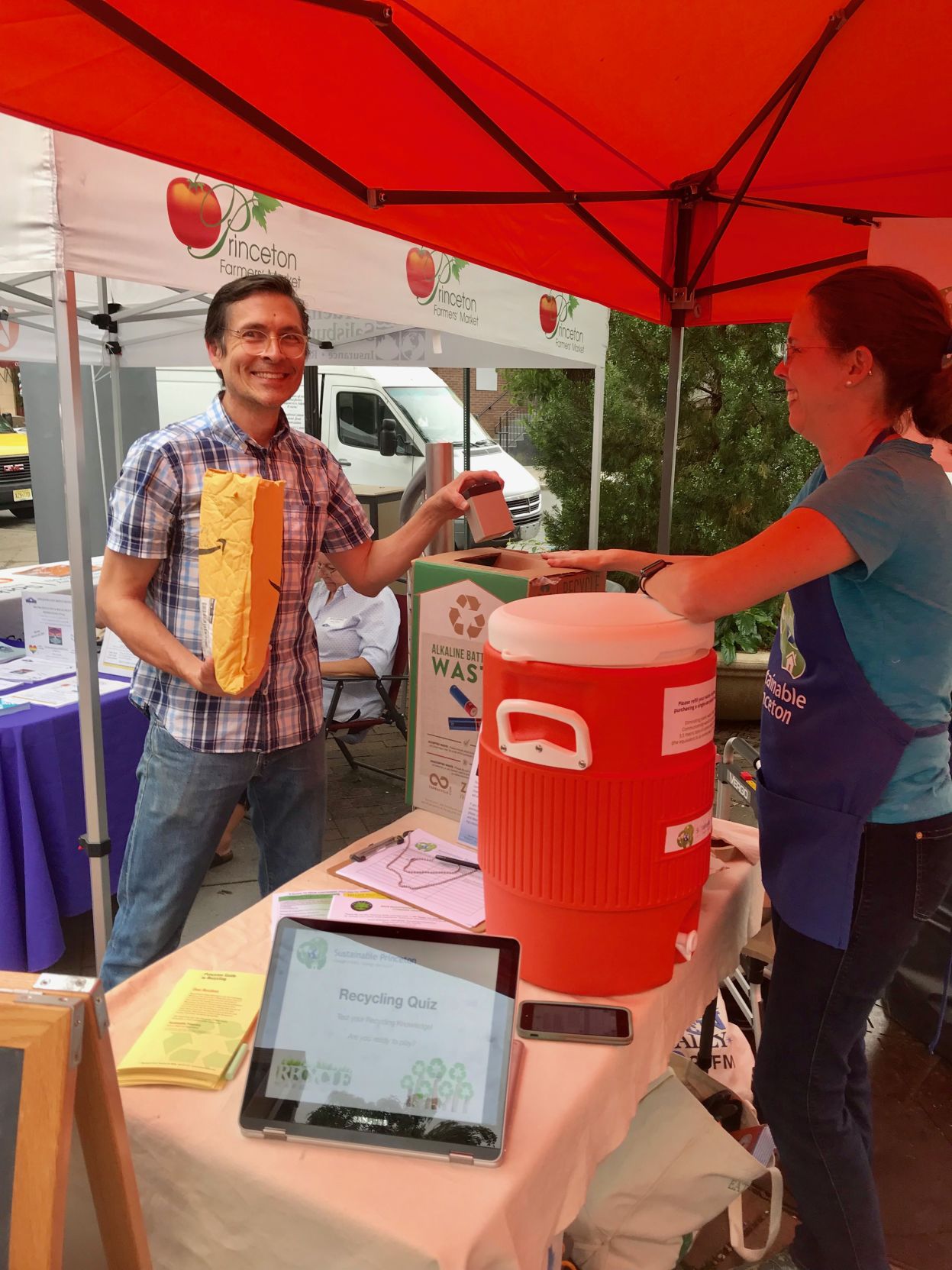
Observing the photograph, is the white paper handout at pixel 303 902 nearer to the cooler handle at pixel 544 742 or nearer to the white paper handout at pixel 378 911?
the white paper handout at pixel 378 911

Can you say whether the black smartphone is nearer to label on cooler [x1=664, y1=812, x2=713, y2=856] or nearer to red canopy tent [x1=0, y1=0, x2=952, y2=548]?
label on cooler [x1=664, y1=812, x2=713, y2=856]

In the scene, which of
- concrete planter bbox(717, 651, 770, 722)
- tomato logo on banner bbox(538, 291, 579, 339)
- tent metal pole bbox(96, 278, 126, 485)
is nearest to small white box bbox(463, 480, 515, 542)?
tomato logo on banner bbox(538, 291, 579, 339)

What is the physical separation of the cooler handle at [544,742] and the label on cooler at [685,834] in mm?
152

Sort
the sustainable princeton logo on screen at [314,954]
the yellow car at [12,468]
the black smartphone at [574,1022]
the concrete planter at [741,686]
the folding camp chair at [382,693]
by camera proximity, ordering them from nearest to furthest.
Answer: the sustainable princeton logo on screen at [314,954], the black smartphone at [574,1022], the folding camp chair at [382,693], the concrete planter at [741,686], the yellow car at [12,468]

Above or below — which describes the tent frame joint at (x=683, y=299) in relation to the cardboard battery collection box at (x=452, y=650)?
above

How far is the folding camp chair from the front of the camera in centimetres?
407

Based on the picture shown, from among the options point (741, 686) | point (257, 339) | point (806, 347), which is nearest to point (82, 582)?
point (257, 339)

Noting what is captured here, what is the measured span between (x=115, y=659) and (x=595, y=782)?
2506 mm

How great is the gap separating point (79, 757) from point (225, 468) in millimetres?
1372

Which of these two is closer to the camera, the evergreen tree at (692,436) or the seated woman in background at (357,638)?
the seated woman in background at (357,638)

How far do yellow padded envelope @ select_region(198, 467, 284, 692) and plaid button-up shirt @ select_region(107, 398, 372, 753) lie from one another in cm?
24

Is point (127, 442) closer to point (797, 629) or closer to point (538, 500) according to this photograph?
point (538, 500)

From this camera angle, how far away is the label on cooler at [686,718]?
1090mm

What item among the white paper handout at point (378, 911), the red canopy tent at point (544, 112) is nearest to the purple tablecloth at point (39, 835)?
the white paper handout at point (378, 911)
